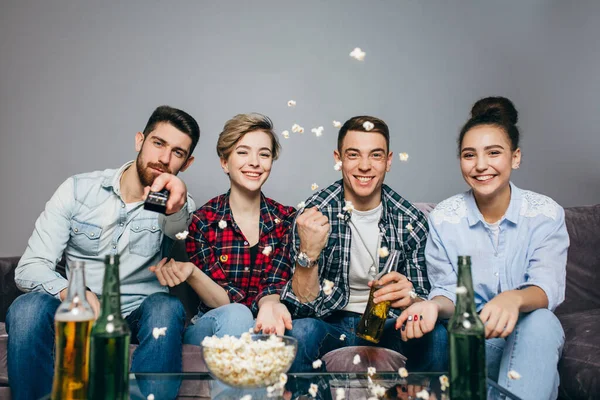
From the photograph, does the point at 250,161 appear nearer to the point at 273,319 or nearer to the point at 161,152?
the point at 161,152

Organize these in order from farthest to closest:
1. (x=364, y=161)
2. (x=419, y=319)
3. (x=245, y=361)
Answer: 1. (x=364, y=161)
2. (x=419, y=319)
3. (x=245, y=361)

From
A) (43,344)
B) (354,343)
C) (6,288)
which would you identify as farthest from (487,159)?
(6,288)

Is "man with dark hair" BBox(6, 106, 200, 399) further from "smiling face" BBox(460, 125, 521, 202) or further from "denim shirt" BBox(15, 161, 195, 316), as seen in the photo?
"smiling face" BBox(460, 125, 521, 202)

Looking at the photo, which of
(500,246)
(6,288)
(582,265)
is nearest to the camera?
(500,246)

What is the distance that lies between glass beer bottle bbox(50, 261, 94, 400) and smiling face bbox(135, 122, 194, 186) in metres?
1.05

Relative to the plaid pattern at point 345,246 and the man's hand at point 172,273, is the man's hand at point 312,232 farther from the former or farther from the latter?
the man's hand at point 172,273

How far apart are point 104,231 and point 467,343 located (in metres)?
1.37

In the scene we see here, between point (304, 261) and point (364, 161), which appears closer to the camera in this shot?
point (304, 261)

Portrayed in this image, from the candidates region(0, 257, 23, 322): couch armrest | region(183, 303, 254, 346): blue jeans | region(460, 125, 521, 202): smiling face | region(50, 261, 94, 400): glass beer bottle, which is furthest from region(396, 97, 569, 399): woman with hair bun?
region(0, 257, 23, 322): couch armrest

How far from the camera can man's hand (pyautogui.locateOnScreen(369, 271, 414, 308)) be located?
1.64 meters

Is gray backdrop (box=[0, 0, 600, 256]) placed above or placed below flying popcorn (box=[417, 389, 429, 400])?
above

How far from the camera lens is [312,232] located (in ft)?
5.90

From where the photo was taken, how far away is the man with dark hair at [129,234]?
1753mm

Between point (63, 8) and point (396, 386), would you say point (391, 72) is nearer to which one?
point (63, 8)
